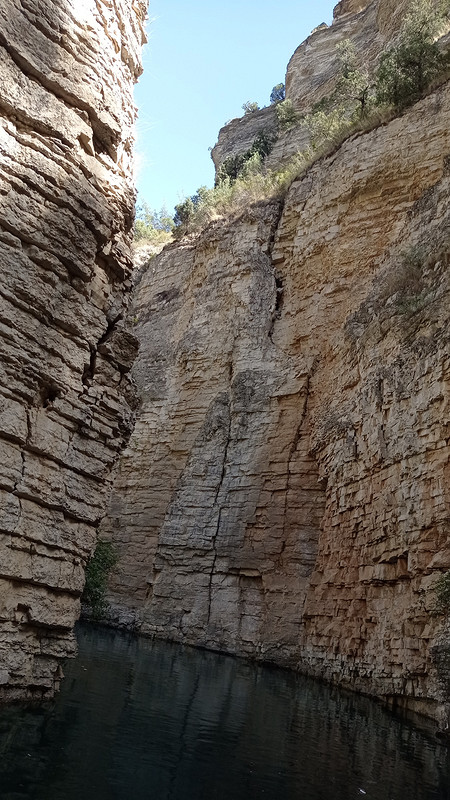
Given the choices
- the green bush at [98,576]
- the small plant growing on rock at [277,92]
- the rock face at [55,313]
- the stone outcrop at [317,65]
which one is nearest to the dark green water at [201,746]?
the rock face at [55,313]

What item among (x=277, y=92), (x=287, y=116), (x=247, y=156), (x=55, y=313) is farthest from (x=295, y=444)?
(x=277, y=92)

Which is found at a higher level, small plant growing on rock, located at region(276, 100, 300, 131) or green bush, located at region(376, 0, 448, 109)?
small plant growing on rock, located at region(276, 100, 300, 131)

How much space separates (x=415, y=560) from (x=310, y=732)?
358 centimetres

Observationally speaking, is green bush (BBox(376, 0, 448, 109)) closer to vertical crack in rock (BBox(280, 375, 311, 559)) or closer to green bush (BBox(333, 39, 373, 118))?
green bush (BBox(333, 39, 373, 118))

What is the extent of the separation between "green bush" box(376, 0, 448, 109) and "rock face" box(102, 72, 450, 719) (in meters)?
1.23

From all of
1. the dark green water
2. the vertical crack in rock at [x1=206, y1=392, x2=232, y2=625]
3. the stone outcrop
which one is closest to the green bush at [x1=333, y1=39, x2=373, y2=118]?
the stone outcrop

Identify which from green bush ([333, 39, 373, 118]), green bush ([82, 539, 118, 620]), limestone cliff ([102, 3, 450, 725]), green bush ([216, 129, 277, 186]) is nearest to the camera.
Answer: limestone cliff ([102, 3, 450, 725])

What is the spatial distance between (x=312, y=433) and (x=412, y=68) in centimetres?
1186

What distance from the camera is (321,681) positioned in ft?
46.5

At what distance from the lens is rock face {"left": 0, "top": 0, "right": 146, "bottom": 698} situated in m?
5.91

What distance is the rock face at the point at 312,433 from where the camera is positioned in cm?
1156

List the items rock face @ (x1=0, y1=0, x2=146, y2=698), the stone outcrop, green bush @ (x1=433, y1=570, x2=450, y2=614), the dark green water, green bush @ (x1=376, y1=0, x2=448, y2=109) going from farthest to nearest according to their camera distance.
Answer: the stone outcrop < green bush @ (x1=376, y1=0, x2=448, y2=109) < green bush @ (x1=433, y1=570, x2=450, y2=614) < rock face @ (x1=0, y1=0, x2=146, y2=698) < the dark green water

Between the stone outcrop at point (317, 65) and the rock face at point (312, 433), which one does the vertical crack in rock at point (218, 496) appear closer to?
the rock face at point (312, 433)

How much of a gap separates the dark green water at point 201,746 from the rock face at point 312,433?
5.32 ft
